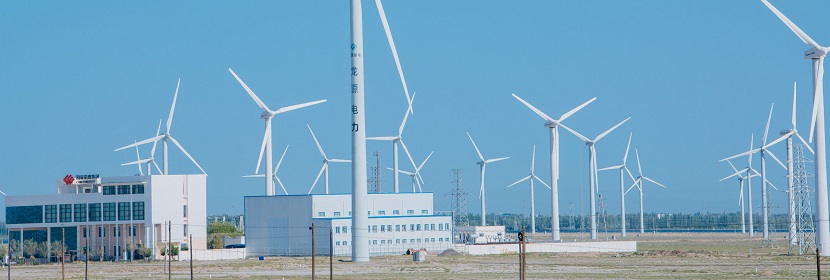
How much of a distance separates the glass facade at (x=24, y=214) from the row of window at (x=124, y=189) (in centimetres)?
650

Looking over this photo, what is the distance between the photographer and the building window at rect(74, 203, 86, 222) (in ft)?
395

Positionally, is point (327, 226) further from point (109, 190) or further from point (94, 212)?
point (94, 212)

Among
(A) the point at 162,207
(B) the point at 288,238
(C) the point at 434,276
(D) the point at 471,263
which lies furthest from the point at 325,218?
(C) the point at 434,276

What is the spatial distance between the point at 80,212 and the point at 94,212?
4.75 ft

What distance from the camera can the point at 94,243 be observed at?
120m

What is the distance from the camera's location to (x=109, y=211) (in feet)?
394

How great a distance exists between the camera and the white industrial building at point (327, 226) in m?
118

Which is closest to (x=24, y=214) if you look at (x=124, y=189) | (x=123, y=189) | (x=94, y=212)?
(x=94, y=212)

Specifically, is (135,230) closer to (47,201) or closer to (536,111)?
(47,201)

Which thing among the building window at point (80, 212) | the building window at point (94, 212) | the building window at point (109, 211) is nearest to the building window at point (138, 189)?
the building window at point (109, 211)

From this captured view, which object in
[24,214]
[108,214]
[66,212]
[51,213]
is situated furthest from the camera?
[24,214]

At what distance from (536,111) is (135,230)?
4210 centimetres

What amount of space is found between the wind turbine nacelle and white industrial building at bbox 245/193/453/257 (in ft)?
135

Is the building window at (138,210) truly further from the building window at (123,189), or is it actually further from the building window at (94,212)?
the building window at (94,212)
